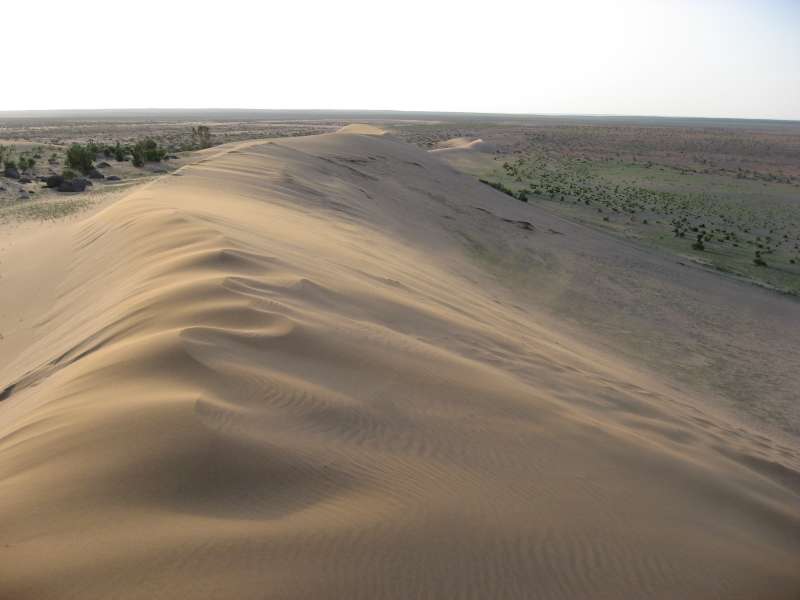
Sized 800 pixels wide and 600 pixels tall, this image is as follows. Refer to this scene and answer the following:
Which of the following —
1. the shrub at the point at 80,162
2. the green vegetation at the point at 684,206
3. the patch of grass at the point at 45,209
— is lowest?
the green vegetation at the point at 684,206

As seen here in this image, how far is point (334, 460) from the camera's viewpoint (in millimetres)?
3094

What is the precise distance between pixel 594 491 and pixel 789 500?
6.25 feet

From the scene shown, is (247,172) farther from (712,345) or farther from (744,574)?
(744,574)

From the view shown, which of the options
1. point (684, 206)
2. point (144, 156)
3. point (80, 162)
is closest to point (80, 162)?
point (80, 162)

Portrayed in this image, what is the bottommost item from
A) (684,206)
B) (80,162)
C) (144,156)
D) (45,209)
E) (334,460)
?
(684,206)

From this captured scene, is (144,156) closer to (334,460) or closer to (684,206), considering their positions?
(334,460)

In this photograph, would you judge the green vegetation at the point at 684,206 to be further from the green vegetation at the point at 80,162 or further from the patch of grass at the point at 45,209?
the patch of grass at the point at 45,209

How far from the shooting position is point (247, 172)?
43.2 feet

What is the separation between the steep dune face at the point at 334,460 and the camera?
239 cm

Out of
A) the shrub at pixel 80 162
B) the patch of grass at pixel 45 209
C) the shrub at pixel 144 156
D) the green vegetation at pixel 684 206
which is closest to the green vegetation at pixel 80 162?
the shrub at pixel 80 162

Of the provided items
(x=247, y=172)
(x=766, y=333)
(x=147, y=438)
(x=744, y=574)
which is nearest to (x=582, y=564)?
(x=744, y=574)

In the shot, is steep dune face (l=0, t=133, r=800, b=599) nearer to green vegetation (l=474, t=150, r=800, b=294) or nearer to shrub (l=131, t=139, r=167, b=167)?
green vegetation (l=474, t=150, r=800, b=294)

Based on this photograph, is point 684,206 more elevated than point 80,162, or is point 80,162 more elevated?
point 80,162

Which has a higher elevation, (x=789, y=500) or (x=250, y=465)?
(x=250, y=465)
